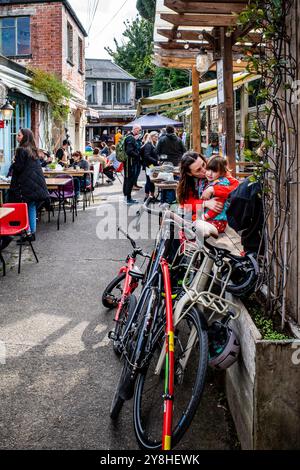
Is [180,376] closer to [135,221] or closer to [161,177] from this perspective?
[161,177]

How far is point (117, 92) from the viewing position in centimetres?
4550

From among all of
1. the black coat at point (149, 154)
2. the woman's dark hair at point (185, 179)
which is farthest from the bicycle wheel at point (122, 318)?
the black coat at point (149, 154)

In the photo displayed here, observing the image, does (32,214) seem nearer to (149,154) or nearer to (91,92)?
(149,154)

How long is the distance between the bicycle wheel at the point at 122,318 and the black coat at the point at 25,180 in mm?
4198

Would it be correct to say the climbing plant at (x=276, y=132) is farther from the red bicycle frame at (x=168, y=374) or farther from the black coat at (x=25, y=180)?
the black coat at (x=25, y=180)

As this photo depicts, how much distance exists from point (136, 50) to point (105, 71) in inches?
169

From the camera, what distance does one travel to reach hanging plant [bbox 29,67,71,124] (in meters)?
15.2

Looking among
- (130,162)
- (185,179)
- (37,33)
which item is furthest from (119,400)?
(37,33)

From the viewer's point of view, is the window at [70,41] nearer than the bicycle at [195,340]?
No

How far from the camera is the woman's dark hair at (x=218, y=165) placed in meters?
4.56


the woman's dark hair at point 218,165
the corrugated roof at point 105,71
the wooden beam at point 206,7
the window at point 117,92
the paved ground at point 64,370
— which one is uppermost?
the corrugated roof at point 105,71
